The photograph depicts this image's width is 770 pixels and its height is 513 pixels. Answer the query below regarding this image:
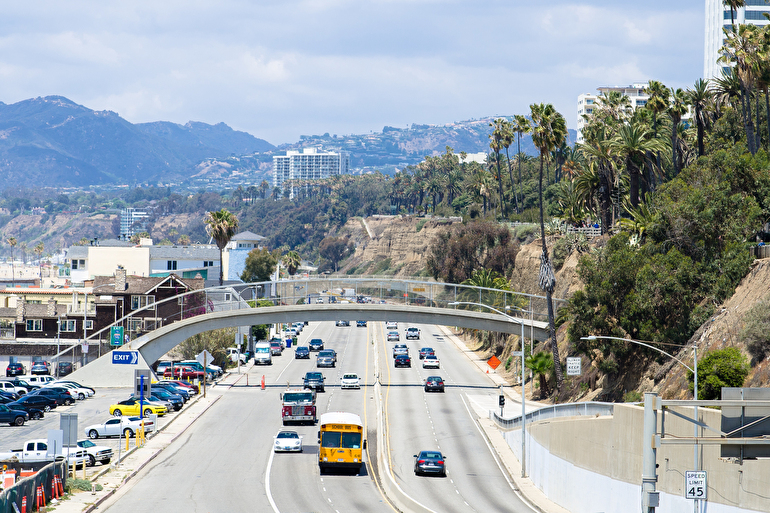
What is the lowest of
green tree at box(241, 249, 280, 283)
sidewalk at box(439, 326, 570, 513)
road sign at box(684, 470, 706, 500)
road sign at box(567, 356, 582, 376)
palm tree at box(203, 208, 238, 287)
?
sidewalk at box(439, 326, 570, 513)

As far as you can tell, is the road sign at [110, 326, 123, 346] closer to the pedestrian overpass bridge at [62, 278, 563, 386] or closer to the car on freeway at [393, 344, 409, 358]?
the pedestrian overpass bridge at [62, 278, 563, 386]

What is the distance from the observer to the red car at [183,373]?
259 feet

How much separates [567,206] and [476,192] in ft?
211

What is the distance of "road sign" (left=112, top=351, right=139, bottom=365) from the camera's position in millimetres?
74500

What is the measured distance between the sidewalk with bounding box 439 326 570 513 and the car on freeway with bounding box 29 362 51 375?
3857cm

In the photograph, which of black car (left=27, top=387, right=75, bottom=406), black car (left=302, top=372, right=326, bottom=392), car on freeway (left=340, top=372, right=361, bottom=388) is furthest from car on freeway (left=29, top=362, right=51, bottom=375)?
car on freeway (left=340, top=372, right=361, bottom=388)

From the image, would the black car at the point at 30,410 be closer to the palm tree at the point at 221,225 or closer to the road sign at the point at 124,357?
the road sign at the point at 124,357

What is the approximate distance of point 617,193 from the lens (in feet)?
300

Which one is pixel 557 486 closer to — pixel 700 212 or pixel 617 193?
pixel 700 212

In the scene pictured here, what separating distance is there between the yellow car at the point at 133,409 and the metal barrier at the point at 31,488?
21427mm

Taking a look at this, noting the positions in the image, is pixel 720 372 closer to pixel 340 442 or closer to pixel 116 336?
pixel 340 442

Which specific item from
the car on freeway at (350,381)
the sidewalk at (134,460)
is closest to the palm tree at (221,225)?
the sidewalk at (134,460)

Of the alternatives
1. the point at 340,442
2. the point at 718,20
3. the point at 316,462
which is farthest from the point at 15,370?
the point at 718,20

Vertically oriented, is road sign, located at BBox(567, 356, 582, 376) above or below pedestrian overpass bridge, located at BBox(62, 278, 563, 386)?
below
